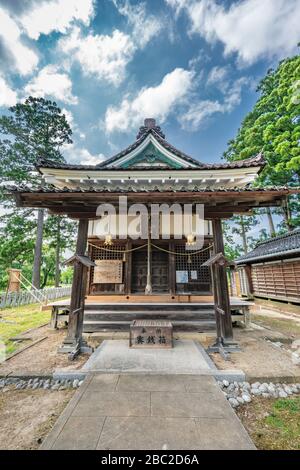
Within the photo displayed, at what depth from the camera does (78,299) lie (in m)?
5.16

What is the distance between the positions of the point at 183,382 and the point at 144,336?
1.87m

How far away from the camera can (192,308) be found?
667 centimetres

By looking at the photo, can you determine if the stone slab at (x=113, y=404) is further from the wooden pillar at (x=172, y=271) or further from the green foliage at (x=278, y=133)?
the green foliage at (x=278, y=133)

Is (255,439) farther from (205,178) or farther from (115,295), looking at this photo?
(205,178)

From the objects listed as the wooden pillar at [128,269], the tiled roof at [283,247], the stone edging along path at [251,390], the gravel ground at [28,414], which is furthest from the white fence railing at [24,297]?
the tiled roof at [283,247]

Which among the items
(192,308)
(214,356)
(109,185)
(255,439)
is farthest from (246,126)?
(255,439)

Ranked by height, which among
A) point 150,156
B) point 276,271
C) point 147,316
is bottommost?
point 147,316

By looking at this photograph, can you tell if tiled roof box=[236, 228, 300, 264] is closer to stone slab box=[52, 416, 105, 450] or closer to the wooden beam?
the wooden beam

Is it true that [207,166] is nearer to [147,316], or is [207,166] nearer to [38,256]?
[147,316]

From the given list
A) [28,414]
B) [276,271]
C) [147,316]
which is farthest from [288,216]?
[28,414]

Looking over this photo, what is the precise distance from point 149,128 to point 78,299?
9.16 metres

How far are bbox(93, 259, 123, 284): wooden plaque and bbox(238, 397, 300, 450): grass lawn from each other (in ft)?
17.9

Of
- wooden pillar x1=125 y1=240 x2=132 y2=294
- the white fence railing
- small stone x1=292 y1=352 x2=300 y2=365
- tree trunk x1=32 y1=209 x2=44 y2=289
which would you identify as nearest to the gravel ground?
wooden pillar x1=125 y1=240 x2=132 y2=294

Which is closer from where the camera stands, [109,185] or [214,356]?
[214,356]
